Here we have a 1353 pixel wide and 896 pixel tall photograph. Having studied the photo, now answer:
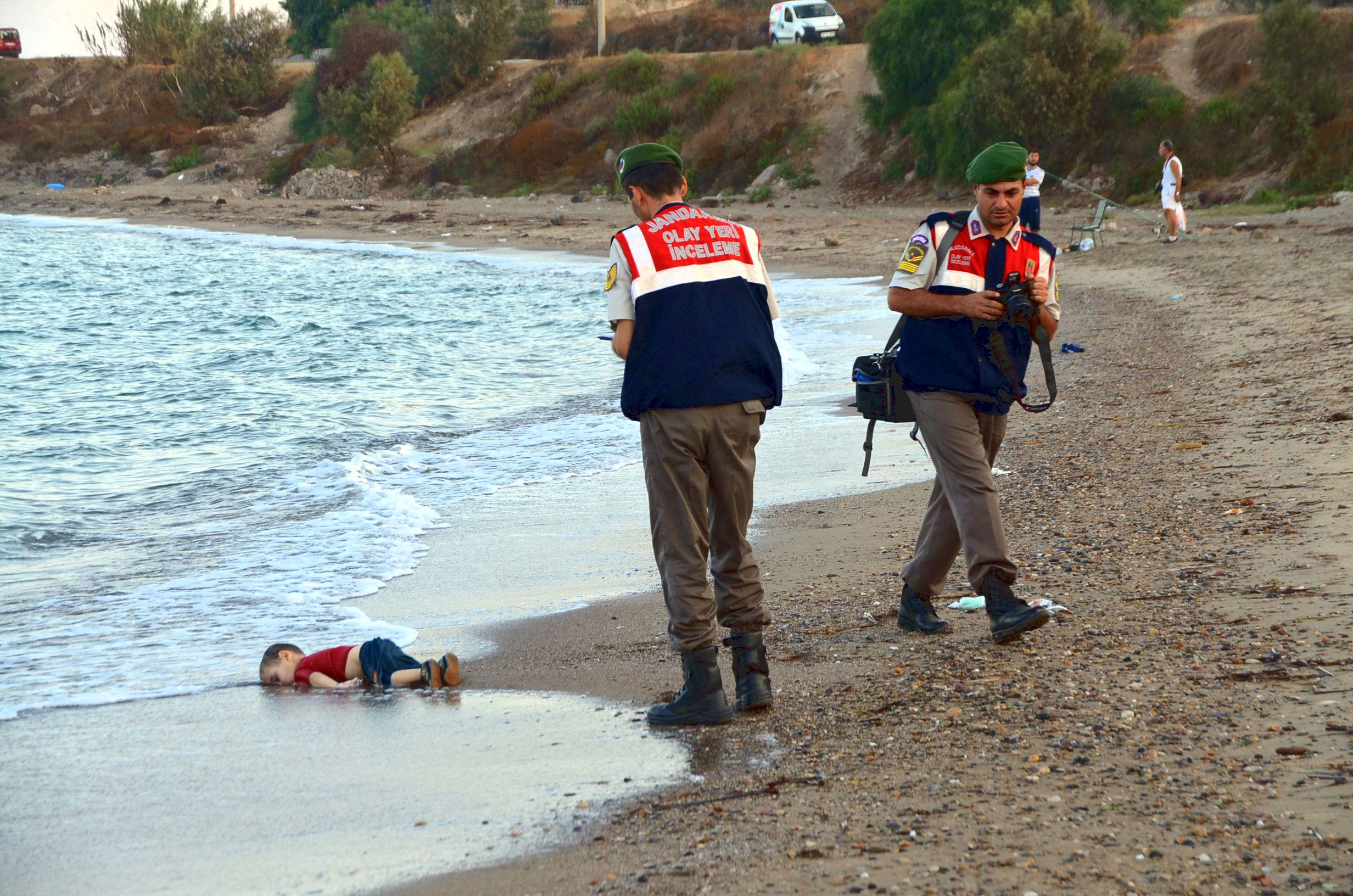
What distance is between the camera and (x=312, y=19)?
7112 centimetres

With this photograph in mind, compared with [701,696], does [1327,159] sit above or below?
above

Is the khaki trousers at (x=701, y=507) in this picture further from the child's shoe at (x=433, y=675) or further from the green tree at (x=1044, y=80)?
the green tree at (x=1044, y=80)

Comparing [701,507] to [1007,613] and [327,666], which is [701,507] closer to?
[1007,613]

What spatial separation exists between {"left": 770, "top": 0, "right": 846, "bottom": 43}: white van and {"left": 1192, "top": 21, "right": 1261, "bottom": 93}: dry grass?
14.9 meters

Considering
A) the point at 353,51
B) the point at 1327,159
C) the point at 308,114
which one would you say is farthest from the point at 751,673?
the point at 308,114

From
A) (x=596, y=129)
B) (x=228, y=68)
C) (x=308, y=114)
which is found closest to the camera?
(x=596, y=129)

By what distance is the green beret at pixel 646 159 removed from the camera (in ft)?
13.3

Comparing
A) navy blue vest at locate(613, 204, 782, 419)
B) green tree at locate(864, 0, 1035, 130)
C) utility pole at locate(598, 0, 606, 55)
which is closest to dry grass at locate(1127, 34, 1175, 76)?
green tree at locate(864, 0, 1035, 130)

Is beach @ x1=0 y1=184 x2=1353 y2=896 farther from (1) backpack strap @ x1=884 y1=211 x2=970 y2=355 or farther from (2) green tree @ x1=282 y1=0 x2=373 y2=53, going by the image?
(2) green tree @ x1=282 y1=0 x2=373 y2=53

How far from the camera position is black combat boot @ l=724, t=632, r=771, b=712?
4.16 m

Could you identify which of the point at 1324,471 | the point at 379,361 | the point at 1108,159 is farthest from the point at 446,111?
the point at 1324,471

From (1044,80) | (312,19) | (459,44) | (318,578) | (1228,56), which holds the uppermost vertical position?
(312,19)

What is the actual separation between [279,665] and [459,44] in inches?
2064

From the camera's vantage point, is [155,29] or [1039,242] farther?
[155,29]
